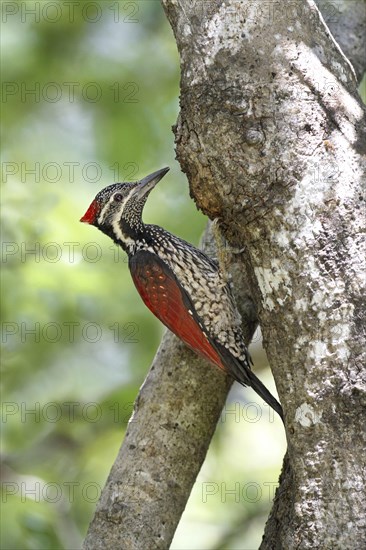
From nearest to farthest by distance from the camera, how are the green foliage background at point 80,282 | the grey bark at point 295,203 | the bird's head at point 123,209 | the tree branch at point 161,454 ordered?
the grey bark at point 295,203 → the tree branch at point 161,454 → the bird's head at point 123,209 → the green foliage background at point 80,282

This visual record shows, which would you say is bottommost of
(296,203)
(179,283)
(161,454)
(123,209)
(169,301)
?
(161,454)

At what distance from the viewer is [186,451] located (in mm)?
4723

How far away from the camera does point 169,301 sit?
16.7 feet

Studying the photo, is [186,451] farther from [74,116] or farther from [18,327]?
[74,116]

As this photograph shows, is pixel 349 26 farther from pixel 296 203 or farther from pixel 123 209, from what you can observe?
pixel 296 203

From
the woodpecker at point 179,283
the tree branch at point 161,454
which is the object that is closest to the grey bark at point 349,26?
the woodpecker at point 179,283

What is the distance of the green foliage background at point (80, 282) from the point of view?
6.46m

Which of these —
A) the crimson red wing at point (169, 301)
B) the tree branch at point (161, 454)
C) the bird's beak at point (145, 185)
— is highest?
the bird's beak at point (145, 185)

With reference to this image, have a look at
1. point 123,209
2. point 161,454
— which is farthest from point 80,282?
point 161,454

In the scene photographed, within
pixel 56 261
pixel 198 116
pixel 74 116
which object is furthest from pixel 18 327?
pixel 198 116

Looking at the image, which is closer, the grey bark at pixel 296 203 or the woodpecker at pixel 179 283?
the grey bark at pixel 296 203

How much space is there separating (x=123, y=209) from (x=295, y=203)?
2109 mm

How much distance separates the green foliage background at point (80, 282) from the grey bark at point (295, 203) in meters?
2.55

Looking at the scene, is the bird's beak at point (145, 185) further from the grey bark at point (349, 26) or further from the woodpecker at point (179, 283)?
the grey bark at point (349, 26)
